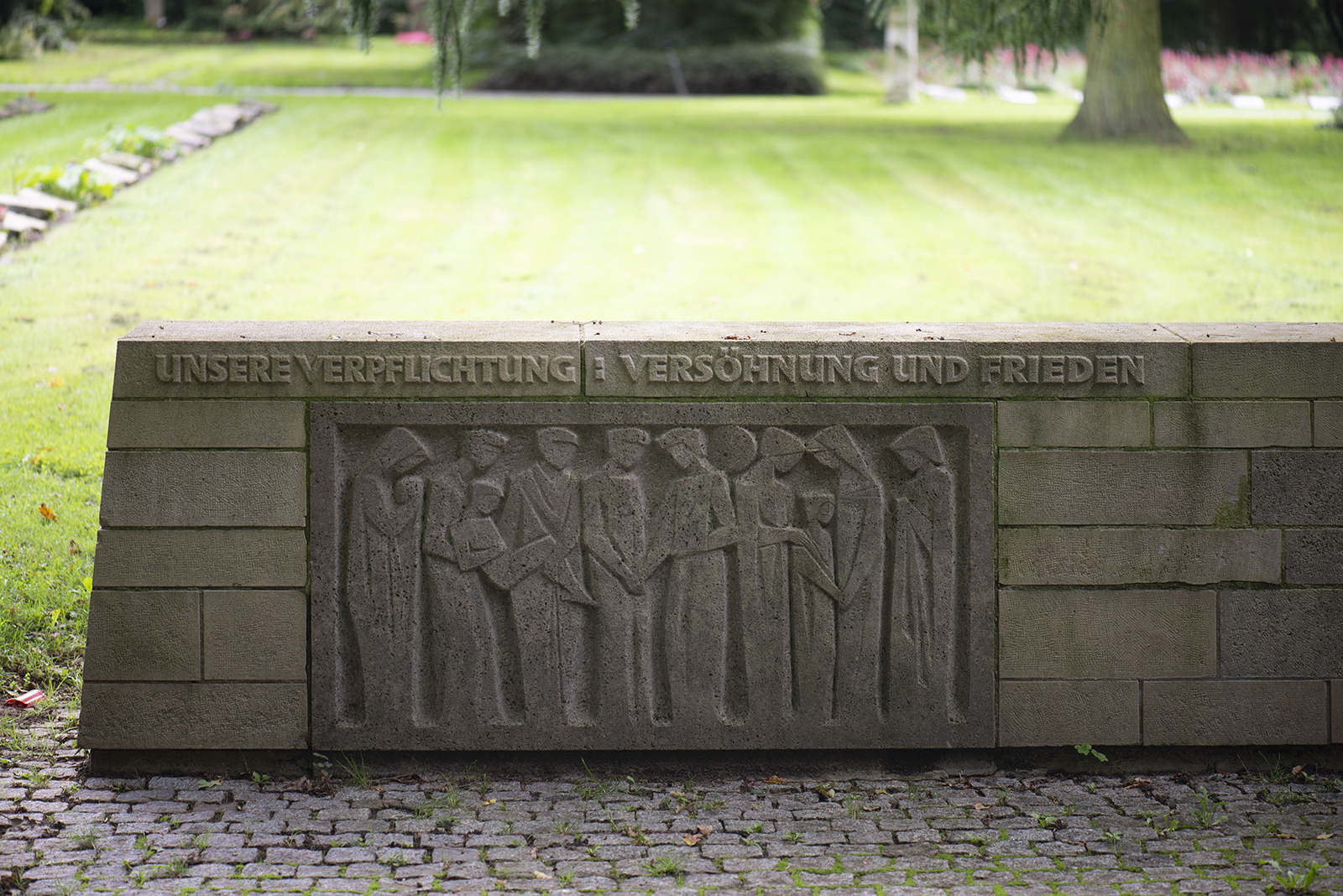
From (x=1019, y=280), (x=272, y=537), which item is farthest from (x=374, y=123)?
(x=272, y=537)

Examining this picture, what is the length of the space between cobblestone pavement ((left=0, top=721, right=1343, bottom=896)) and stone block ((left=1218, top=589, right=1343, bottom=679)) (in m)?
0.45

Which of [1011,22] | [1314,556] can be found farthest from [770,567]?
[1011,22]

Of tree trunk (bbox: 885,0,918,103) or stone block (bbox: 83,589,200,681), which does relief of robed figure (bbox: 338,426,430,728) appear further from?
tree trunk (bbox: 885,0,918,103)

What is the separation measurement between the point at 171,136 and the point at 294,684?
1285cm

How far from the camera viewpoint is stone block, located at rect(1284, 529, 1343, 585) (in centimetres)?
522

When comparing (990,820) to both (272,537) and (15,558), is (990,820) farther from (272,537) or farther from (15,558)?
(15,558)

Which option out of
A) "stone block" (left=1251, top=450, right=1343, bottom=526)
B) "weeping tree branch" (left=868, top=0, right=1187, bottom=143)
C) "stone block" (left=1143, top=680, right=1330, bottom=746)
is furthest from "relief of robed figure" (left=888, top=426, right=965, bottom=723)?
"weeping tree branch" (left=868, top=0, right=1187, bottom=143)

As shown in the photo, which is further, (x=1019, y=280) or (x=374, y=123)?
(x=374, y=123)

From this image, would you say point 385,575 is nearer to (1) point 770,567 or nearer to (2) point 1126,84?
(1) point 770,567

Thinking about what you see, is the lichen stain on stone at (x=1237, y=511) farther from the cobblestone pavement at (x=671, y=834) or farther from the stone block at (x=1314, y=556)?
the cobblestone pavement at (x=671, y=834)

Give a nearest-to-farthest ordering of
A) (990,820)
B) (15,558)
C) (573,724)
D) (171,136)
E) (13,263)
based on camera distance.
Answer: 1. (990,820)
2. (573,724)
3. (15,558)
4. (13,263)
5. (171,136)

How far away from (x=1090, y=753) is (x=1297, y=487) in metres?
1.35

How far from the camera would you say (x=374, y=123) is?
1908cm

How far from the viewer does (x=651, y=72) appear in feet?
86.5
